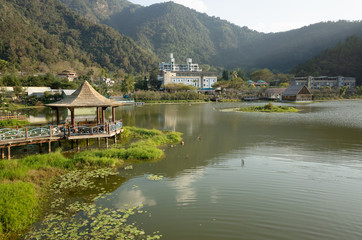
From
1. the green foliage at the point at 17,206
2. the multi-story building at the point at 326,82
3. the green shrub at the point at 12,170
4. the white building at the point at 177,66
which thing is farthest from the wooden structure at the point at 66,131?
the white building at the point at 177,66

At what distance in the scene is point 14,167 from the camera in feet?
41.8

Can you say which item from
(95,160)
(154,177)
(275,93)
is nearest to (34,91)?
(95,160)

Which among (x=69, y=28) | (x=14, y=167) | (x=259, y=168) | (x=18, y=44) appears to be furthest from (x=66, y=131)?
(x=69, y=28)

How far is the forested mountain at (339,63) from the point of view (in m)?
130

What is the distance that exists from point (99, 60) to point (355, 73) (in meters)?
140

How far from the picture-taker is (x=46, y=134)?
16.9 m

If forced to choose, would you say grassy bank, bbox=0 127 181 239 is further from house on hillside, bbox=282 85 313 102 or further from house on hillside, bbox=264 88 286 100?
house on hillside, bbox=264 88 286 100

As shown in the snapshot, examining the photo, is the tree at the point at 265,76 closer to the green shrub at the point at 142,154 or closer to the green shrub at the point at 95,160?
the green shrub at the point at 142,154

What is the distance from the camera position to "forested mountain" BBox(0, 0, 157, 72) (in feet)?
365

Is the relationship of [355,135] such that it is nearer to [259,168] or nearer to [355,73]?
[259,168]

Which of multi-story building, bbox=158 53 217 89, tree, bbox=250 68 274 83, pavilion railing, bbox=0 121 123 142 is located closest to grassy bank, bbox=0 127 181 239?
pavilion railing, bbox=0 121 123 142

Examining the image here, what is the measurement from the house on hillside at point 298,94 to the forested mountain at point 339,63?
59.7 meters

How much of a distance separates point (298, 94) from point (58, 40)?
133m

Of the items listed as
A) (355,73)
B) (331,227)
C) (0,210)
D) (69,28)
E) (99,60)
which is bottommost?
(331,227)
